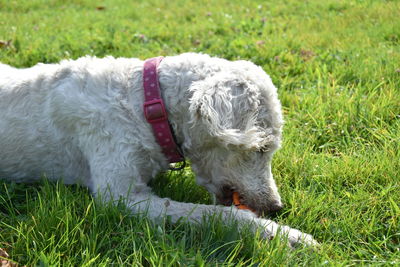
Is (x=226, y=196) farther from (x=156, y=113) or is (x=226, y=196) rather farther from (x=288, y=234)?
(x=156, y=113)

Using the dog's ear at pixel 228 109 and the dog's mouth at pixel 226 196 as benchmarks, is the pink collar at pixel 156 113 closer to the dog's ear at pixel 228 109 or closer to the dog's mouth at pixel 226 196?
the dog's ear at pixel 228 109

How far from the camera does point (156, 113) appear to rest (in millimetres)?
3107

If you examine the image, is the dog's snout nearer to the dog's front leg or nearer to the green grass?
the green grass

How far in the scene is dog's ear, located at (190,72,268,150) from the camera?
2773 millimetres

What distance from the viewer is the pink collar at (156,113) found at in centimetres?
311

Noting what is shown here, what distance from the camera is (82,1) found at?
10.7 meters

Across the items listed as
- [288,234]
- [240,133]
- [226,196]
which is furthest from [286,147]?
[288,234]

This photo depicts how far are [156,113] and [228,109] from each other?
1.83 ft

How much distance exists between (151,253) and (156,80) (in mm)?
1305

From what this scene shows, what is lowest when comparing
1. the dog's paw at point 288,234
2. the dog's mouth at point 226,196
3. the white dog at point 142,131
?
the dog's mouth at point 226,196

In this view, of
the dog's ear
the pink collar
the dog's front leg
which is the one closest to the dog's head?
the dog's ear

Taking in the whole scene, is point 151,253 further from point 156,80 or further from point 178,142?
point 156,80

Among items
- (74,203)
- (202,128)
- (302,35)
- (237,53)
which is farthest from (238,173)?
(302,35)

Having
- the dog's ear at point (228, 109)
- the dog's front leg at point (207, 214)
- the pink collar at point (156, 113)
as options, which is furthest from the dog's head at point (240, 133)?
the dog's front leg at point (207, 214)
